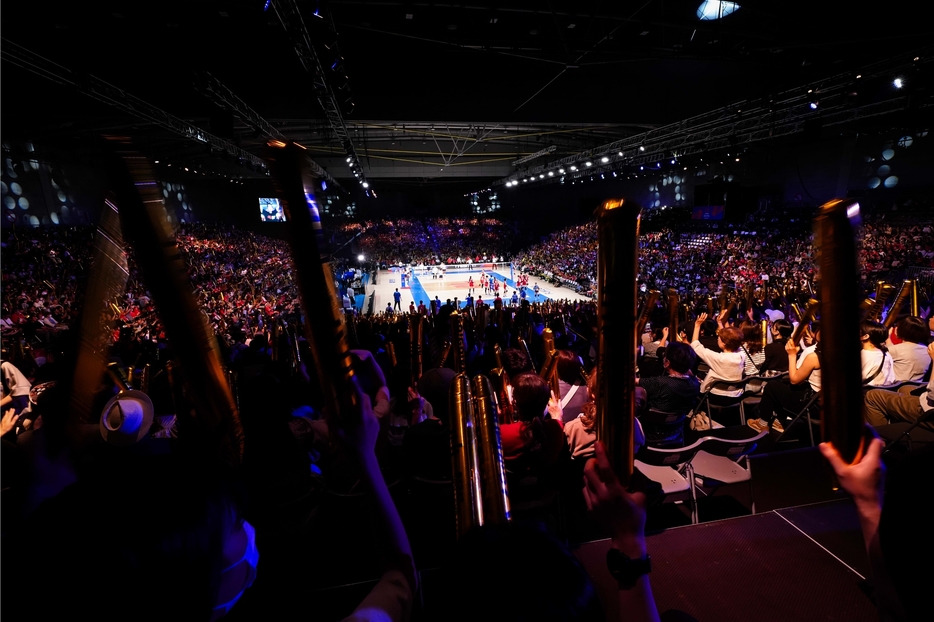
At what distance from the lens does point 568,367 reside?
4289mm

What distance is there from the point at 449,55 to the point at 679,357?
973 cm

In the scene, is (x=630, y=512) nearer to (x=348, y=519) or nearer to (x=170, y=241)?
(x=170, y=241)

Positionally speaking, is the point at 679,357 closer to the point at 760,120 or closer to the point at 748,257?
the point at 760,120

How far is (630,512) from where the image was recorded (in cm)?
90

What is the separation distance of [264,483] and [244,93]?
12086 millimetres

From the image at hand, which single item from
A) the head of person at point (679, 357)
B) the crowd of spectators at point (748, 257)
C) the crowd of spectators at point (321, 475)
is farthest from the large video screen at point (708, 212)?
the head of person at point (679, 357)

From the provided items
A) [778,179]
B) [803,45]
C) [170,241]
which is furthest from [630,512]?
[778,179]

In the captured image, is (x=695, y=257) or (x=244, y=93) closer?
(x=244, y=93)

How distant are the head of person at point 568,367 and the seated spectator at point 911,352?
12.8 feet

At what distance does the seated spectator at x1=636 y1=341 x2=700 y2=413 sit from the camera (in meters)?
3.60

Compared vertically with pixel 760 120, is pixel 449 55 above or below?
above

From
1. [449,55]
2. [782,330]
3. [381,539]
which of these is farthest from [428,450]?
[449,55]

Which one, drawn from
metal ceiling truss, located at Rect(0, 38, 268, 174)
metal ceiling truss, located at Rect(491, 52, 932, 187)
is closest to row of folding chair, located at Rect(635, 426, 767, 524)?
metal ceiling truss, located at Rect(0, 38, 268, 174)

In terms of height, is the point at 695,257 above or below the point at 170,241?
above
